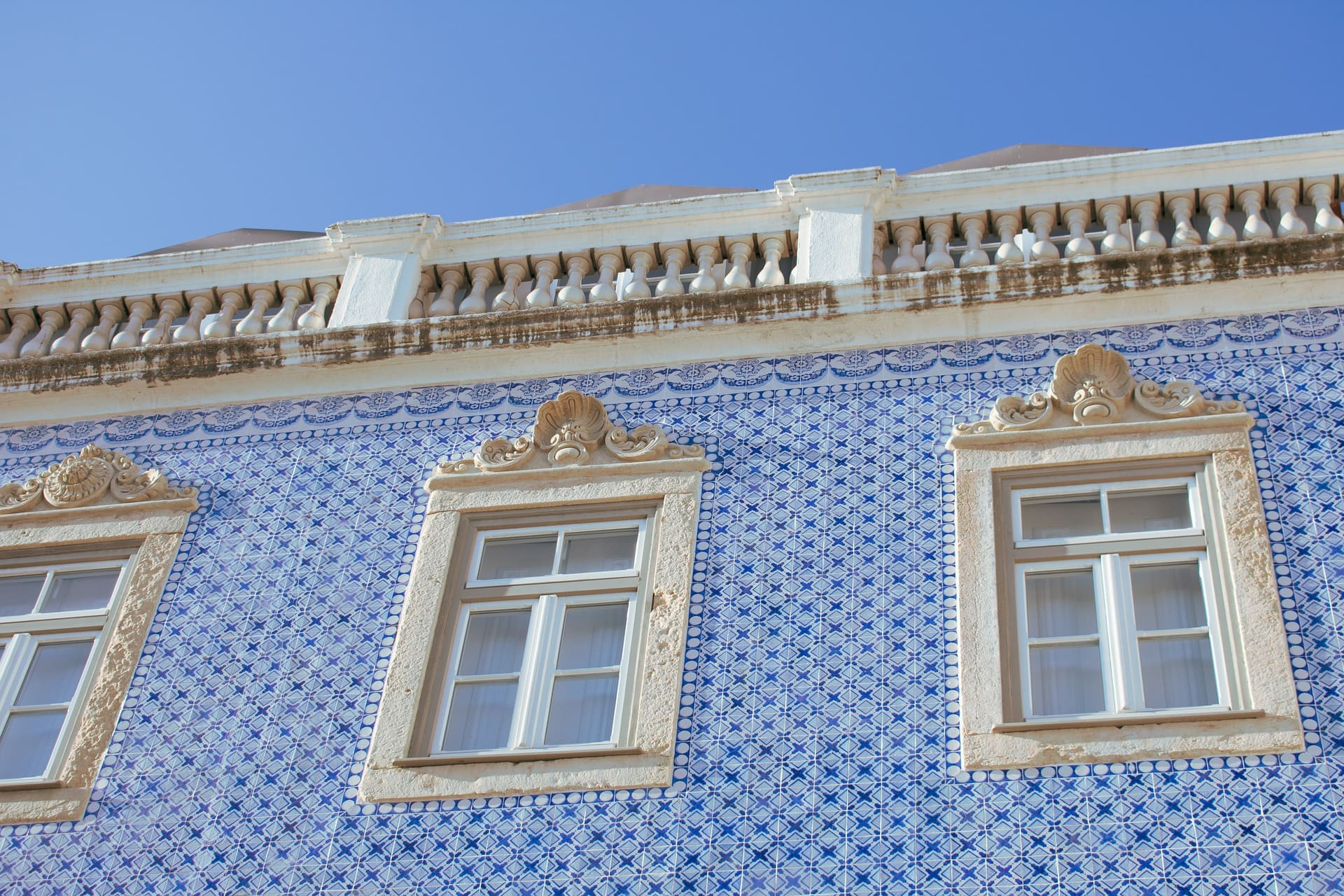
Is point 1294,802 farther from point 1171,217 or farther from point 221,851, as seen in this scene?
point 221,851

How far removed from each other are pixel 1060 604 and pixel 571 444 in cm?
199

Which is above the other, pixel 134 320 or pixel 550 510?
pixel 134 320

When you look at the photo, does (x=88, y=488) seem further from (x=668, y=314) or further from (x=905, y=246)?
(x=905, y=246)

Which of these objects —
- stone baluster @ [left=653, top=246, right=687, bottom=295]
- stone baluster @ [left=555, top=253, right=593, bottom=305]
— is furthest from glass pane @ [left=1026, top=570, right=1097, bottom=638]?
stone baluster @ [left=555, top=253, right=593, bottom=305]

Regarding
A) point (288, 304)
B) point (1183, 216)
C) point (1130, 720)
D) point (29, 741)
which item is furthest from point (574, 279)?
point (1130, 720)

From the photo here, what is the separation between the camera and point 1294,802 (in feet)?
18.2

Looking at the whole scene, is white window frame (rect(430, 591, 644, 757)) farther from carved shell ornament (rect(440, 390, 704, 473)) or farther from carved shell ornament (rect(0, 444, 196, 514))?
carved shell ornament (rect(0, 444, 196, 514))

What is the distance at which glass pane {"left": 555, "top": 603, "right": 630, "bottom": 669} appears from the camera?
6574 millimetres

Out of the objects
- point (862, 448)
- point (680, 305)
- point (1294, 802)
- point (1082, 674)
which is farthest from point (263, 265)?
point (1294, 802)

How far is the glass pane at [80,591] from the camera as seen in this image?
286 inches

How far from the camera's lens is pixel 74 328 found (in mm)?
8359

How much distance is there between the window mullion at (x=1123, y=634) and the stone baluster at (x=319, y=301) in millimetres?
3594

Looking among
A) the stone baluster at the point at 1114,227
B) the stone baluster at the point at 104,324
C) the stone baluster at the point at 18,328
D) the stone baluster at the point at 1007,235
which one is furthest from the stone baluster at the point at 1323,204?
the stone baluster at the point at 18,328

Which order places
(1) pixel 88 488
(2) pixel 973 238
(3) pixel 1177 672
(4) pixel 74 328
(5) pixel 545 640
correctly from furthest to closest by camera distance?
(4) pixel 74 328 → (2) pixel 973 238 → (1) pixel 88 488 → (5) pixel 545 640 → (3) pixel 1177 672
